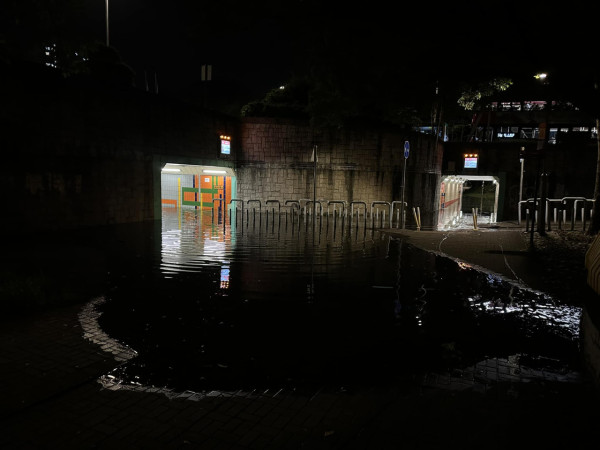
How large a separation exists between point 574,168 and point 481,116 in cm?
1560

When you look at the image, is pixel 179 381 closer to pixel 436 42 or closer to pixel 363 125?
pixel 436 42

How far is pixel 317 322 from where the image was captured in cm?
539

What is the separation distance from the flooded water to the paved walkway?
8.9 inches

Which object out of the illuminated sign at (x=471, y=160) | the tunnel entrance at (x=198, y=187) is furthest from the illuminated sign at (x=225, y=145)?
the illuminated sign at (x=471, y=160)

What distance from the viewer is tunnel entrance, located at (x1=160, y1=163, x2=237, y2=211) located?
2208cm

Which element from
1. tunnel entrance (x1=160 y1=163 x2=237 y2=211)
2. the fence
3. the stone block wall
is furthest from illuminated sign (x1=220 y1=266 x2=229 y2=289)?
tunnel entrance (x1=160 y1=163 x2=237 y2=211)

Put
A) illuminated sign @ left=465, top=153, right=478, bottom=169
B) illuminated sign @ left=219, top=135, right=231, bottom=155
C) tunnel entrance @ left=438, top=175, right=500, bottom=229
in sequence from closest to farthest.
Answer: illuminated sign @ left=219, top=135, right=231, bottom=155
illuminated sign @ left=465, top=153, right=478, bottom=169
tunnel entrance @ left=438, top=175, right=500, bottom=229

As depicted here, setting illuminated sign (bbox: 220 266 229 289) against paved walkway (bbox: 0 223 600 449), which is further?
illuminated sign (bbox: 220 266 229 289)

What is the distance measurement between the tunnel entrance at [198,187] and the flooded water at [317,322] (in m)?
13.0

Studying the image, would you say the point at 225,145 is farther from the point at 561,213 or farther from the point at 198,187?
the point at 561,213

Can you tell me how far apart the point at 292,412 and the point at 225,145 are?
18048 mm

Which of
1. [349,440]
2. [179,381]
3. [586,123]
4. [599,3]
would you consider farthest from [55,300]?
[586,123]

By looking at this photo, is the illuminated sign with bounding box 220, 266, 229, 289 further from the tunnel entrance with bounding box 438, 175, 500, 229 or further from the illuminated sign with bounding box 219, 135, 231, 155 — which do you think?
the illuminated sign with bounding box 219, 135, 231, 155

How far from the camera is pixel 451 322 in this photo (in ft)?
18.0
